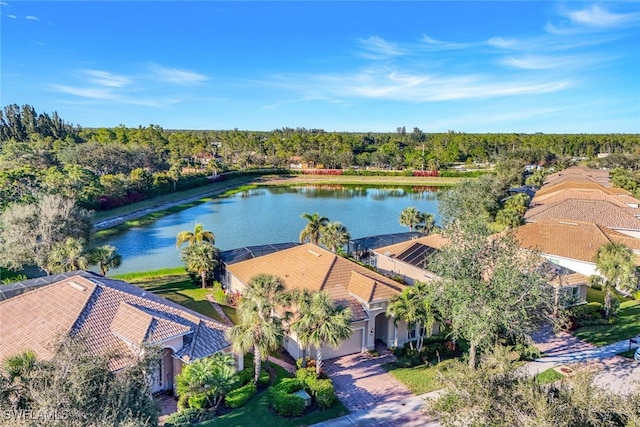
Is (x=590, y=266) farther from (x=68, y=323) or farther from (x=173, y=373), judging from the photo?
(x=68, y=323)

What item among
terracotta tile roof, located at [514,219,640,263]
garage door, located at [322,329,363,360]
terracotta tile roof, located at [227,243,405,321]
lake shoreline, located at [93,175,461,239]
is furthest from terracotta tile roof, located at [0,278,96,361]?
lake shoreline, located at [93,175,461,239]

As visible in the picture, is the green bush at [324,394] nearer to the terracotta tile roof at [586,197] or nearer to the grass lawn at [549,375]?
the grass lawn at [549,375]

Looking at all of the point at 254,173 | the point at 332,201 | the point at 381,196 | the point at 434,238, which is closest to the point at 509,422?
the point at 434,238

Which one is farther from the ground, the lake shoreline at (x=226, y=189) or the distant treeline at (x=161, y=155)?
the distant treeline at (x=161, y=155)

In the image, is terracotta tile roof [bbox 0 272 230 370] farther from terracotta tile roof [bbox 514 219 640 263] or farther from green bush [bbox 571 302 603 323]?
terracotta tile roof [bbox 514 219 640 263]

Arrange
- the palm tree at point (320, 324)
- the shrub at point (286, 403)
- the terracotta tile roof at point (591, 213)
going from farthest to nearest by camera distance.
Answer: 1. the terracotta tile roof at point (591, 213)
2. the palm tree at point (320, 324)
3. the shrub at point (286, 403)

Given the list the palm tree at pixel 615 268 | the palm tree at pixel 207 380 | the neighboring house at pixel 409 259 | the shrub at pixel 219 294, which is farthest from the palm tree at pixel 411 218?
the palm tree at pixel 207 380

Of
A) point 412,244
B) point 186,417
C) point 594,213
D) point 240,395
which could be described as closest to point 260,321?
point 240,395
